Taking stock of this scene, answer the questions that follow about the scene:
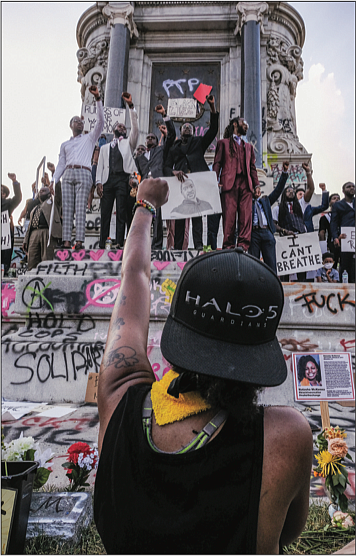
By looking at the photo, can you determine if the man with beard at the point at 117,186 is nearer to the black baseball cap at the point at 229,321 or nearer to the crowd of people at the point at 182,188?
the crowd of people at the point at 182,188

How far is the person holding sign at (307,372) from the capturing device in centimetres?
Result: 288

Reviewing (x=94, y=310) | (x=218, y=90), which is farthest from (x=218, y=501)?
(x=218, y=90)

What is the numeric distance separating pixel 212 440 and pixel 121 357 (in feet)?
1.19

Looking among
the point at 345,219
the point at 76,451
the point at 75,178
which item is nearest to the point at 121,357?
the point at 76,451

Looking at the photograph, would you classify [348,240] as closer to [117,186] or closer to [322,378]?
[117,186]

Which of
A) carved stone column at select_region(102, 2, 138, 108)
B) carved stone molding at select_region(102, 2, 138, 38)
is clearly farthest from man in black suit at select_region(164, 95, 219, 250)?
carved stone molding at select_region(102, 2, 138, 38)

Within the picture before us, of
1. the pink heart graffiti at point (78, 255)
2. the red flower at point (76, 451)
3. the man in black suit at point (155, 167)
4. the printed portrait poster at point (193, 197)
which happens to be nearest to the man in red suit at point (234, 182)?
the printed portrait poster at point (193, 197)

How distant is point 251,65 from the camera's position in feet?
45.5

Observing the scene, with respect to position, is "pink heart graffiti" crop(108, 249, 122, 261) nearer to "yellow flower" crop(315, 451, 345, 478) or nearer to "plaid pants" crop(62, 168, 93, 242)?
"plaid pants" crop(62, 168, 93, 242)

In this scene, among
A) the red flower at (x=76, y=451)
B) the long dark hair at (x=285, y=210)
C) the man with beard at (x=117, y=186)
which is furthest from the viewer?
the long dark hair at (x=285, y=210)

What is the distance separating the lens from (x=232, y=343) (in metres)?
1.03

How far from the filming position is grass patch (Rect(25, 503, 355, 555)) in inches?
78.0

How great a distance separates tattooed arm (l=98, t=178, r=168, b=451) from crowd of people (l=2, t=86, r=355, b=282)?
514cm

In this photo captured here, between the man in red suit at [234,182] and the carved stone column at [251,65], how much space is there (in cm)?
605
